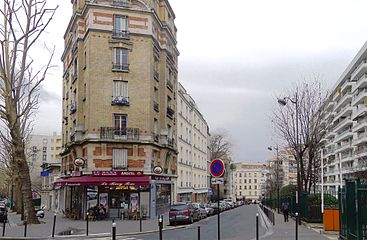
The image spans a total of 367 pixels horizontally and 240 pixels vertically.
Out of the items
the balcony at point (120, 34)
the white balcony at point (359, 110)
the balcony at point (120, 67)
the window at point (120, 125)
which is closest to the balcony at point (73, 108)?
the window at point (120, 125)

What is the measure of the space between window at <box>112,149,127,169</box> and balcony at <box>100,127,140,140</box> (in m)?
1.16

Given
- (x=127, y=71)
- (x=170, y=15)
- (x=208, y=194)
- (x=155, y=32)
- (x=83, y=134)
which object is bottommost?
(x=208, y=194)

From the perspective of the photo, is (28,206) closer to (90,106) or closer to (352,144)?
(90,106)

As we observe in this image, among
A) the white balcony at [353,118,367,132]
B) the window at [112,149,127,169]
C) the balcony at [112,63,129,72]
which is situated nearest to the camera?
the window at [112,149,127,169]

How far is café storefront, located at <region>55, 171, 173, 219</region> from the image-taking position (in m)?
41.3

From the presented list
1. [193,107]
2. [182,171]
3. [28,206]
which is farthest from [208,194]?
[28,206]

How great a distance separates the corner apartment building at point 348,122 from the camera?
75.8 metres

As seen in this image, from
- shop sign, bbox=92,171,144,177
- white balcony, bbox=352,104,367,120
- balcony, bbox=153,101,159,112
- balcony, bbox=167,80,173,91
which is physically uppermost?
white balcony, bbox=352,104,367,120

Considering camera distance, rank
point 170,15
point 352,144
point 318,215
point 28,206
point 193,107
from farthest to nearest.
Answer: point 352,144
point 193,107
point 170,15
point 28,206
point 318,215

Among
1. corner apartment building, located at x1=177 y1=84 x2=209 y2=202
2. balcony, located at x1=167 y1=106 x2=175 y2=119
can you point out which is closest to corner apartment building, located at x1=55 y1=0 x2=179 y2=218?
balcony, located at x1=167 y1=106 x2=175 y2=119

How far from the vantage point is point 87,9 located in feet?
145

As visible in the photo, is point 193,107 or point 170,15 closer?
point 170,15

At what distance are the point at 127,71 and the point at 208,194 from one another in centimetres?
4952

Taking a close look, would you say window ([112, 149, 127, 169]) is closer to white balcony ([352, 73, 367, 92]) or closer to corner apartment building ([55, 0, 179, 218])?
corner apartment building ([55, 0, 179, 218])
